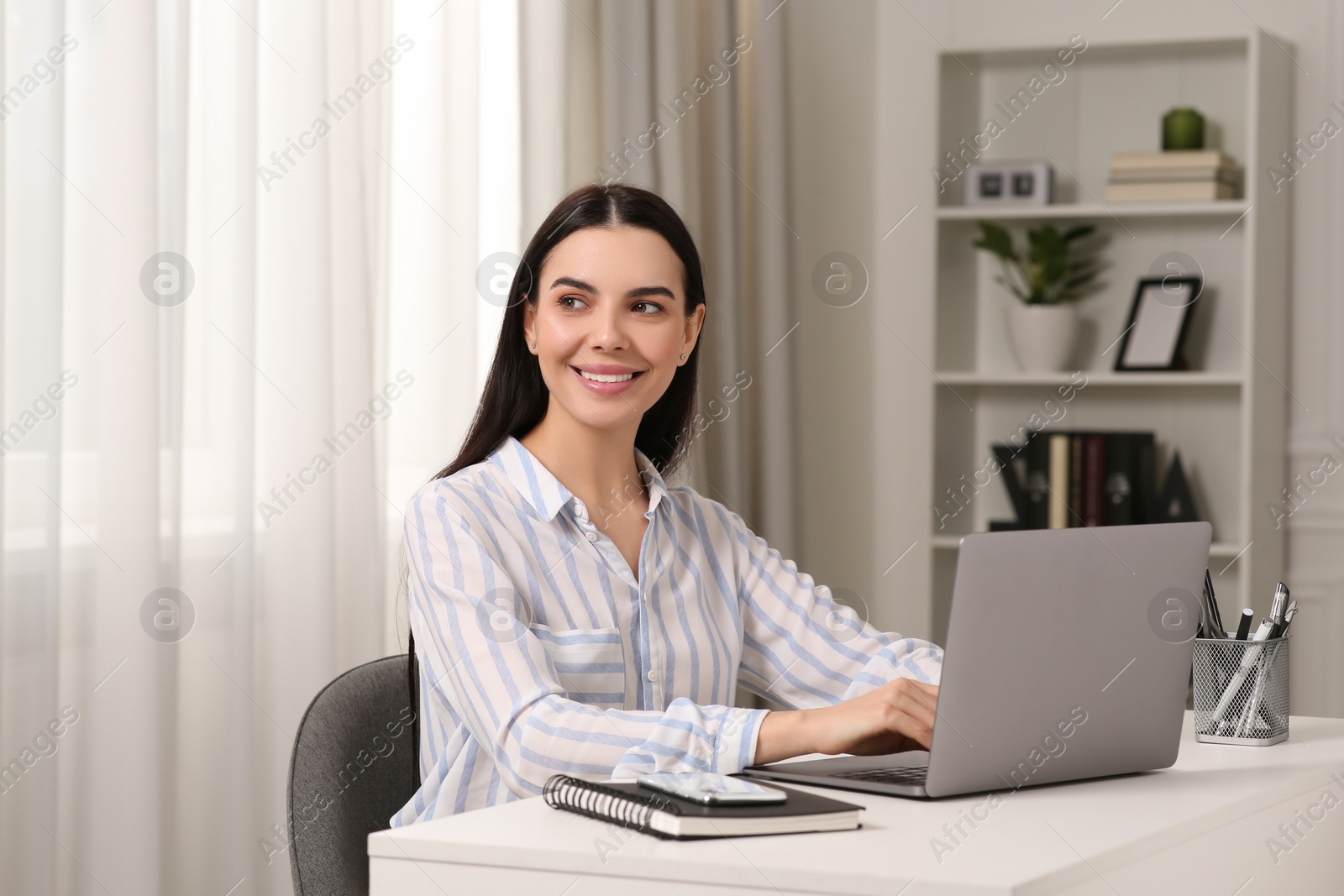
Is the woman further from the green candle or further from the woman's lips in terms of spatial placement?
the green candle

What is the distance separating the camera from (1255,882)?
4.15ft

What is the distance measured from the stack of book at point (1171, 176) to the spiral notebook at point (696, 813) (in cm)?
268

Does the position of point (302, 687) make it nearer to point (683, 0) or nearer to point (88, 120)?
point (88, 120)

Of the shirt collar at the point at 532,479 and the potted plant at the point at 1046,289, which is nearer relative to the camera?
the shirt collar at the point at 532,479

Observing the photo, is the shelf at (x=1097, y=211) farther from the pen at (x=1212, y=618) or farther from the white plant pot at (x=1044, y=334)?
the pen at (x=1212, y=618)

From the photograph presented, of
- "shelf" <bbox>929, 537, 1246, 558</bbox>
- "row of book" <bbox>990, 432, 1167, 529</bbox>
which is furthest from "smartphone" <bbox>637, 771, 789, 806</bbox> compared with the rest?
"row of book" <bbox>990, 432, 1167, 529</bbox>

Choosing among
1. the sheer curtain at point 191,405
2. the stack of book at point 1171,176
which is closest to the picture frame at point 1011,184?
the stack of book at point 1171,176

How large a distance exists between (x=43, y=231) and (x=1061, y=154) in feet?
8.82

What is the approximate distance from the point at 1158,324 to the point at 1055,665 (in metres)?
2.52

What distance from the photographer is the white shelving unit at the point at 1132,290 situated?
11.0ft

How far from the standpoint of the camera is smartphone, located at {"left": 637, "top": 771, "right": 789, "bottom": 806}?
1.03 m

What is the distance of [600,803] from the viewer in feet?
3.53

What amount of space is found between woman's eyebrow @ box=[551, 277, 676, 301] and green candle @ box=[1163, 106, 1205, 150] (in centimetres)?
217

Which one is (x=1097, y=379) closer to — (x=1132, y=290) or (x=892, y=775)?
(x=1132, y=290)
